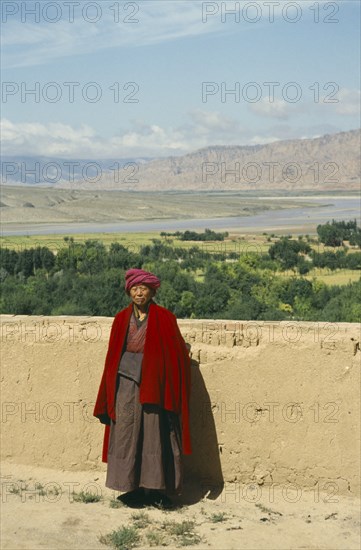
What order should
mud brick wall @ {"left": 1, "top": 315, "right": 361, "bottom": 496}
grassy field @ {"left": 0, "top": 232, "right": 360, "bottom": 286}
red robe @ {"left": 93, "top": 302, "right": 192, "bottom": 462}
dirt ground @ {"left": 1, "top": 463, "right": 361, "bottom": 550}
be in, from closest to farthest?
dirt ground @ {"left": 1, "top": 463, "right": 361, "bottom": 550} < red robe @ {"left": 93, "top": 302, "right": 192, "bottom": 462} < mud brick wall @ {"left": 1, "top": 315, "right": 361, "bottom": 496} < grassy field @ {"left": 0, "top": 232, "right": 360, "bottom": 286}

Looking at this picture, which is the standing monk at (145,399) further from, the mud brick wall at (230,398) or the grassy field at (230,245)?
the grassy field at (230,245)

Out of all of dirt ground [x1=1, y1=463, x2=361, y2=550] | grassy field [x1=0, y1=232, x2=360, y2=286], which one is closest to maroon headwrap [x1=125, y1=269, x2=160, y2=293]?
dirt ground [x1=1, y1=463, x2=361, y2=550]

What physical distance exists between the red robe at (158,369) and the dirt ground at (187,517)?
1.48 ft

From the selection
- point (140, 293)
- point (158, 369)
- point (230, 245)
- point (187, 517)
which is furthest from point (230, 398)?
point (230, 245)

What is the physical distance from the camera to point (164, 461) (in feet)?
16.1

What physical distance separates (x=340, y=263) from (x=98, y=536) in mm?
42401

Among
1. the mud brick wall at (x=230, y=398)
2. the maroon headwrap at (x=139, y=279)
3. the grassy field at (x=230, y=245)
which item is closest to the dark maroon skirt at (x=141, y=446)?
the mud brick wall at (x=230, y=398)

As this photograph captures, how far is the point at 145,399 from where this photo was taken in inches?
189

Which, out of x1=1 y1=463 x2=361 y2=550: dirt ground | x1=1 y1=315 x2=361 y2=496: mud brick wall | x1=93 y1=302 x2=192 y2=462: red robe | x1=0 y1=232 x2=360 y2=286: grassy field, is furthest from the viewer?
x1=0 y1=232 x2=360 y2=286: grassy field

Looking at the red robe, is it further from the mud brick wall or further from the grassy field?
the grassy field

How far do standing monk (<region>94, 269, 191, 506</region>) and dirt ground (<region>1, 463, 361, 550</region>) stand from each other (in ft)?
0.81

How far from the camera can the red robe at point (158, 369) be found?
485cm

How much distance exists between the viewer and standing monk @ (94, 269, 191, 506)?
486 centimetres

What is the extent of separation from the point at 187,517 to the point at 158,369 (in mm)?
935
